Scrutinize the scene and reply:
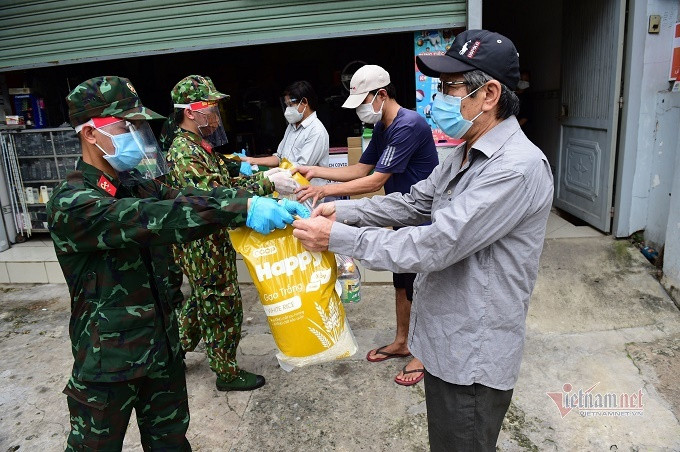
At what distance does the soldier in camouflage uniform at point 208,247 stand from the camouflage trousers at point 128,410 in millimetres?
876

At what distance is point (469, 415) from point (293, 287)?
81cm

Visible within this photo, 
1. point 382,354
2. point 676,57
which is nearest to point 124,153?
point 382,354

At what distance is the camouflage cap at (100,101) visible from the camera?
69.4 inches

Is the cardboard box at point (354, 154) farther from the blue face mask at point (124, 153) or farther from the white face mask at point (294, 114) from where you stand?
the blue face mask at point (124, 153)

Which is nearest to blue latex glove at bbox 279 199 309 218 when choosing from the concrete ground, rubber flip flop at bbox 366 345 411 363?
the concrete ground

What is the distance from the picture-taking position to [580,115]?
17.2 ft

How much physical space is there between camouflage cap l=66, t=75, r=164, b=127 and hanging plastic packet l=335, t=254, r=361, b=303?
1.41 metres

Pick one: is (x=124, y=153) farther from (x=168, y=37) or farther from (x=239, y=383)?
(x=168, y=37)

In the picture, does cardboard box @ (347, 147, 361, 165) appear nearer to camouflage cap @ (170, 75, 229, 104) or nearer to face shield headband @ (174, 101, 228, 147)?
face shield headband @ (174, 101, 228, 147)

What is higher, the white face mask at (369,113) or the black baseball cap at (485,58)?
the black baseball cap at (485,58)

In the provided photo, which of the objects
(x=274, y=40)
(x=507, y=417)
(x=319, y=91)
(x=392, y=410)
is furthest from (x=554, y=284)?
(x=319, y=91)

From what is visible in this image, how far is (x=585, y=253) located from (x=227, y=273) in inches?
135

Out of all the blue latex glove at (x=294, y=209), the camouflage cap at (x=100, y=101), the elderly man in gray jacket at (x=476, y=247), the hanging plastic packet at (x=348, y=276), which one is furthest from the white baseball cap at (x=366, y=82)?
the camouflage cap at (x=100, y=101)

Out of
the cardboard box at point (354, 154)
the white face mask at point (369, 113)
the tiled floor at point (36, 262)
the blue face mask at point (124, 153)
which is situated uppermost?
the white face mask at point (369, 113)
